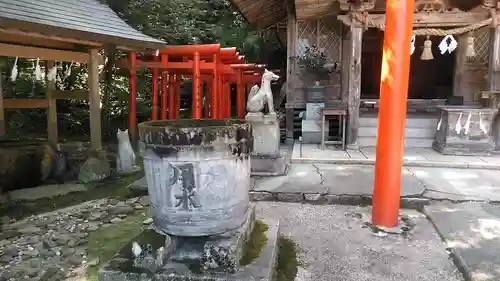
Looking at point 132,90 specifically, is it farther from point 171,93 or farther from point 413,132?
point 413,132

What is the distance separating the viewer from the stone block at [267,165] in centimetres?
669

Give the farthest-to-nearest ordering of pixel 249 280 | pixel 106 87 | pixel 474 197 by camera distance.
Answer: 1. pixel 106 87
2. pixel 474 197
3. pixel 249 280

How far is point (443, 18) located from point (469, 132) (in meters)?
2.53

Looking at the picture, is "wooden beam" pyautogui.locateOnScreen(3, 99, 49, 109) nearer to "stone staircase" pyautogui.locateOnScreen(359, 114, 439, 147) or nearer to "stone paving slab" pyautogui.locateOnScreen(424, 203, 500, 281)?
"stone staircase" pyautogui.locateOnScreen(359, 114, 439, 147)

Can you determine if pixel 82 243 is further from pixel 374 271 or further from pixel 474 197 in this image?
pixel 474 197

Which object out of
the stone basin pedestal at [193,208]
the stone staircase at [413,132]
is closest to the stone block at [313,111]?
the stone staircase at [413,132]

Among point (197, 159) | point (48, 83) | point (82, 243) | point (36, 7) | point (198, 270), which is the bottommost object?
point (82, 243)

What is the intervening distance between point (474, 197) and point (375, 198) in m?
1.91

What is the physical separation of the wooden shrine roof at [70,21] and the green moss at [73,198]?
2.40 meters

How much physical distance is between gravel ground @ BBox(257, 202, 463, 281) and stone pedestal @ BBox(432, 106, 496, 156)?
3699 millimetres

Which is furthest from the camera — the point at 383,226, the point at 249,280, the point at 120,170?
the point at 120,170

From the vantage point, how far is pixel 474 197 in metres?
5.52

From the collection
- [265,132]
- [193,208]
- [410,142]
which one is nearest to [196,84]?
[265,132]

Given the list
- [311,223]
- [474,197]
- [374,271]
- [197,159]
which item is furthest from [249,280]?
[474,197]
